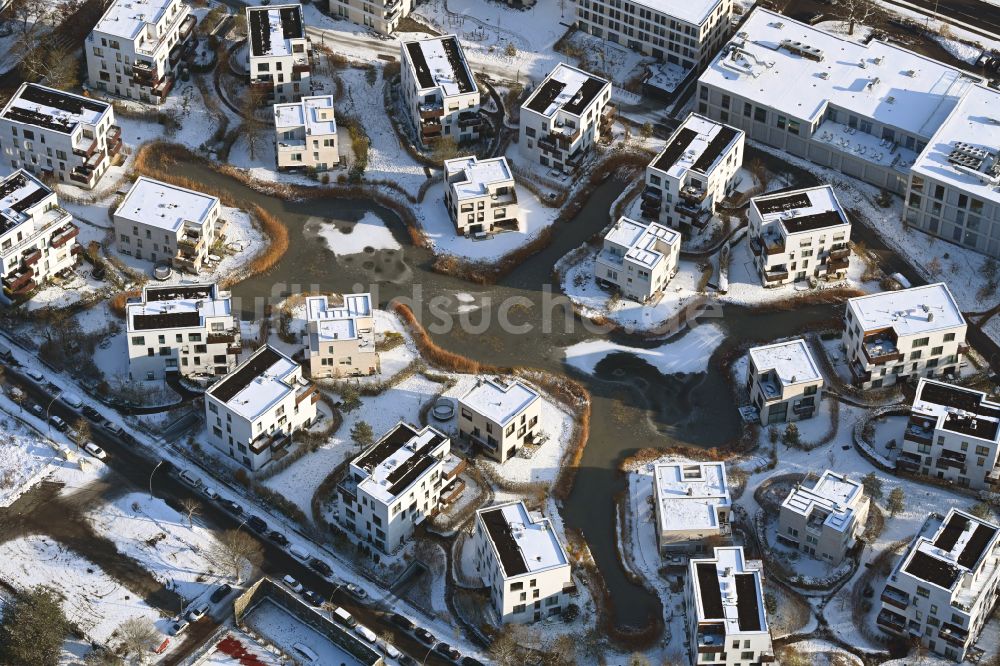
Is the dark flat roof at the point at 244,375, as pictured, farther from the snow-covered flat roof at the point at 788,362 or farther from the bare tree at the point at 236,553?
the snow-covered flat roof at the point at 788,362

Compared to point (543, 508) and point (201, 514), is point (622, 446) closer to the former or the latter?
point (543, 508)

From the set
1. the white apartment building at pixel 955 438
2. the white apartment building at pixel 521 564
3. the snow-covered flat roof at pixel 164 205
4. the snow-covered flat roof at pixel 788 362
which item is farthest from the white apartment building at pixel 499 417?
the snow-covered flat roof at pixel 164 205

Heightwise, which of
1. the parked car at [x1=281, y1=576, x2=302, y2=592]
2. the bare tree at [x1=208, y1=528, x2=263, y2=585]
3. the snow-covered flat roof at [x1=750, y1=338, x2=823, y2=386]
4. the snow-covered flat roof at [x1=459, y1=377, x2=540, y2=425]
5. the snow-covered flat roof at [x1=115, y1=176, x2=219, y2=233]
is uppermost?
the snow-covered flat roof at [x1=115, y1=176, x2=219, y2=233]

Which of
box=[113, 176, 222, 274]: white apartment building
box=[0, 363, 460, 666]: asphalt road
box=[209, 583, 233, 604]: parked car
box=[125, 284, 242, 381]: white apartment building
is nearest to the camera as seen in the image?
box=[0, 363, 460, 666]: asphalt road

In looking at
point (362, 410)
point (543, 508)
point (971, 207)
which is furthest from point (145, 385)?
point (971, 207)

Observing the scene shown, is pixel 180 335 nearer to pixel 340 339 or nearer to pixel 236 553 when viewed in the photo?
pixel 340 339

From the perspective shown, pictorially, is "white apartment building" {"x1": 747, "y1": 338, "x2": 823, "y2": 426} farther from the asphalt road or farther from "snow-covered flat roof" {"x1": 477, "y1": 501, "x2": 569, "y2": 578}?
the asphalt road

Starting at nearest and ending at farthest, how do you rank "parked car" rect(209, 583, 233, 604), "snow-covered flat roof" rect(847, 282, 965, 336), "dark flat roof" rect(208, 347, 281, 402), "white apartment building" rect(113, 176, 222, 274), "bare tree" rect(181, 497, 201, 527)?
"parked car" rect(209, 583, 233, 604) → "bare tree" rect(181, 497, 201, 527) → "dark flat roof" rect(208, 347, 281, 402) → "snow-covered flat roof" rect(847, 282, 965, 336) → "white apartment building" rect(113, 176, 222, 274)

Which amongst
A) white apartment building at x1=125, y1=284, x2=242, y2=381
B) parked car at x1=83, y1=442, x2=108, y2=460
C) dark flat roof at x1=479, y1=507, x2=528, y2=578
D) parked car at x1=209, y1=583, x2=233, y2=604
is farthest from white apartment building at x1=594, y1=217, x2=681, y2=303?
parked car at x1=83, y1=442, x2=108, y2=460
